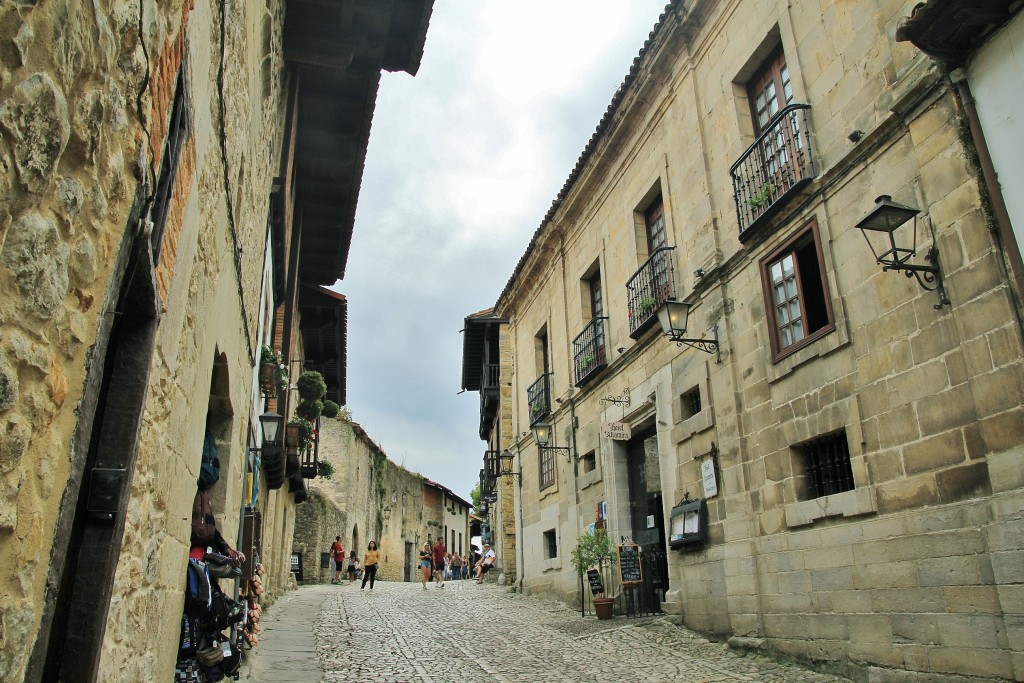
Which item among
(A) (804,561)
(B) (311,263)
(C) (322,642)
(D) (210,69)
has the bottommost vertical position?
(C) (322,642)

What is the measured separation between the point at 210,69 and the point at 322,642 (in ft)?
24.0

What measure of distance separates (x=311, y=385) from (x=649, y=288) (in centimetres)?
772

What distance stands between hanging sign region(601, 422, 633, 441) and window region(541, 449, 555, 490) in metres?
3.84

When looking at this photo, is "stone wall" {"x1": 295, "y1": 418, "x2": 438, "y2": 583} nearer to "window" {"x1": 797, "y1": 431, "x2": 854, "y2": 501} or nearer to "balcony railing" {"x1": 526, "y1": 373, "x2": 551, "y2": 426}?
"balcony railing" {"x1": 526, "y1": 373, "x2": 551, "y2": 426}

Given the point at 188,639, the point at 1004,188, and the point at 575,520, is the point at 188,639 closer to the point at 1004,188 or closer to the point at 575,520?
the point at 1004,188

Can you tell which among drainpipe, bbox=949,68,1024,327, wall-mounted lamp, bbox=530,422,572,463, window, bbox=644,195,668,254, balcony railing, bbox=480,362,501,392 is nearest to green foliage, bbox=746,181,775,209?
drainpipe, bbox=949,68,1024,327

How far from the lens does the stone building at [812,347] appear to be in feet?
17.9

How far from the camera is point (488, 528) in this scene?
2959 cm

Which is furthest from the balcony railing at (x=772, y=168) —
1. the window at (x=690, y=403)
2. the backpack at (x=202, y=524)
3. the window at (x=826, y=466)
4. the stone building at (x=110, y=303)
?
the backpack at (x=202, y=524)

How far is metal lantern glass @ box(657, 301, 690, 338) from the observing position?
9.01m

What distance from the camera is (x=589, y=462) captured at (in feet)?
44.0

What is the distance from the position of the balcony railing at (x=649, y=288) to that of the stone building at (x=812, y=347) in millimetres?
47

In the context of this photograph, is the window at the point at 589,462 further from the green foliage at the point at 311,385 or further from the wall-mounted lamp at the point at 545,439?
the green foliage at the point at 311,385

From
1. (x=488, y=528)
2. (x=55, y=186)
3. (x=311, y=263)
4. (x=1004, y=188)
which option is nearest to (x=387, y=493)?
(x=488, y=528)
